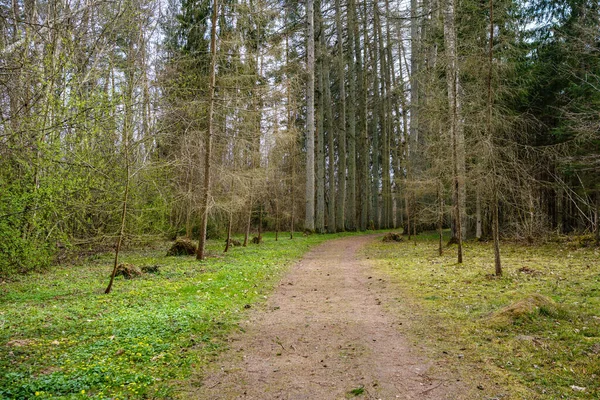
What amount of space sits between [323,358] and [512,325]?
2.80 m

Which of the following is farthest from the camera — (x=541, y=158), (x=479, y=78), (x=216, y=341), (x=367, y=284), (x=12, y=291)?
(x=541, y=158)

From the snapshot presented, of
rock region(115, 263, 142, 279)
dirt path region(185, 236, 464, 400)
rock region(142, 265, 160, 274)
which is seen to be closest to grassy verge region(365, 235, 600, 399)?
dirt path region(185, 236, 464, 400)

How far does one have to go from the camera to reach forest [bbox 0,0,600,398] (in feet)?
24.1

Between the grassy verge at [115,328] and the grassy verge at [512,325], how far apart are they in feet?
9.97

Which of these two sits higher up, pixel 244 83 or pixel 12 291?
pixel 244 83

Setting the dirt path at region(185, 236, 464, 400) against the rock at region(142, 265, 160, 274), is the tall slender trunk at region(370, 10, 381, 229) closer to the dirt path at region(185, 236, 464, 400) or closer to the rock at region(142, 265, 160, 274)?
the rock at region(142, 265, 160, 274)

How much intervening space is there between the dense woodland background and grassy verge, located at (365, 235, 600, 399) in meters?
1.78

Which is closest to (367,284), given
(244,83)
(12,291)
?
(12,291)

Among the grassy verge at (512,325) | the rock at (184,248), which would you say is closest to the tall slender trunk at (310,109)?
the rock at (184,248)

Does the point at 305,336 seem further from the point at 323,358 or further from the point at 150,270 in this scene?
the point at 150,270

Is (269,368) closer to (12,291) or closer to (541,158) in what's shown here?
(12,291)

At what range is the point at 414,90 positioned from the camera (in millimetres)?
22234

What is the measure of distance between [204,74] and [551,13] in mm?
16361

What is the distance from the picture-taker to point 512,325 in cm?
536
